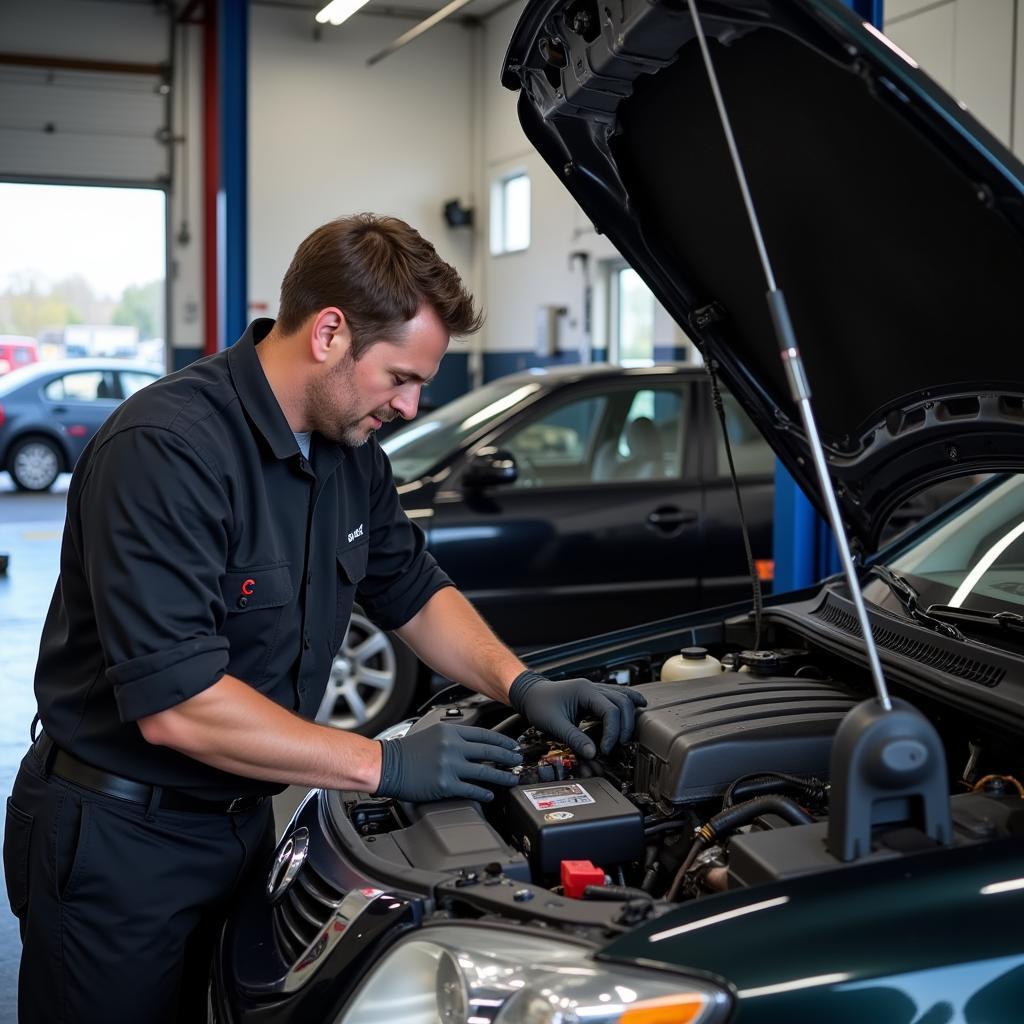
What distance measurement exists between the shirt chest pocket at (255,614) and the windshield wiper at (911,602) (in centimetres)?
108

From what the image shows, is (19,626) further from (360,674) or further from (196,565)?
(196,565)

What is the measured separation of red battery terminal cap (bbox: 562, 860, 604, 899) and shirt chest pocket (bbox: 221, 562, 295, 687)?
0.60 meters

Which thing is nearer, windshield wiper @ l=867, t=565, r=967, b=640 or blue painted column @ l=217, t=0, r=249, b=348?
windshield wiper @ l=867, t=565, r=967, b=640

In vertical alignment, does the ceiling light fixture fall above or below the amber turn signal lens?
above

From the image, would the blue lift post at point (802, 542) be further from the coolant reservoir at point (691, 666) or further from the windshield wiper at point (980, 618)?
the windshield wiper at point (980, 618)

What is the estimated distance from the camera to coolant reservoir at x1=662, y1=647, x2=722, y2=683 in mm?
2361

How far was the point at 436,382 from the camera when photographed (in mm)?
14977

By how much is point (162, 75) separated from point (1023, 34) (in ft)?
34.3

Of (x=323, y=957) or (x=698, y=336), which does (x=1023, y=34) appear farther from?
(x=323, y=957)

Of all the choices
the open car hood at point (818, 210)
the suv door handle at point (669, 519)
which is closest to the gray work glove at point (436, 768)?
the open car hood at point (818, 210)

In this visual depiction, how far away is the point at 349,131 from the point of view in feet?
47.7

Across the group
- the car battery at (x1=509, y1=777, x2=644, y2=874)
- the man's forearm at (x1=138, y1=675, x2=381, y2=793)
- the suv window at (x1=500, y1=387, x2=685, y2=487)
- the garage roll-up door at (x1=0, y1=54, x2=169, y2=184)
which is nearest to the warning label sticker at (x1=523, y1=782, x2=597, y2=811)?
the car battery at (x1=509, y1=777, x2=644, y2=874)

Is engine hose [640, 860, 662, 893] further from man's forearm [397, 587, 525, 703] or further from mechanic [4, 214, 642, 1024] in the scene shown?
man's forearm [397, 587, 525, 703]

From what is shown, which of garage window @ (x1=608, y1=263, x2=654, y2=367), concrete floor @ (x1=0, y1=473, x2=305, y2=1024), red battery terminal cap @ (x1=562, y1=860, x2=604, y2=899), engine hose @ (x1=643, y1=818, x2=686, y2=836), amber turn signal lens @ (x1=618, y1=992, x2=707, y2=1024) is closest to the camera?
amber turn signal lens @ (x1=618, y1=992, x2=707, y2=1024)
